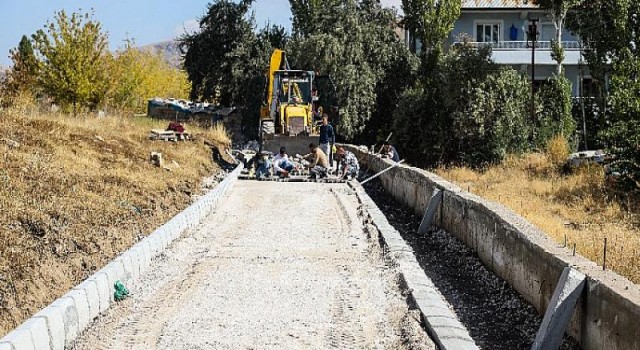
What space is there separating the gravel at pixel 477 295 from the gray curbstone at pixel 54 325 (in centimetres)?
368

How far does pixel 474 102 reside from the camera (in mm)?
31781

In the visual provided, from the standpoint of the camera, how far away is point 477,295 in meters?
9.41

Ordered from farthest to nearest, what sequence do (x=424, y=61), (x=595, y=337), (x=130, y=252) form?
1. (x=424, y=61)
2. (x=130, y=252)
3. (x=595, y=337)

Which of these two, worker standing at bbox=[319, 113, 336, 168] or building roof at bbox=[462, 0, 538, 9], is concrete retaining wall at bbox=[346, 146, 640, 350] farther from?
building roof at bbox=[462, 0, 538, 9]

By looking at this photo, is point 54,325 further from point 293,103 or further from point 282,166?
point 293,103

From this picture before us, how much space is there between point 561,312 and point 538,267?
1.25 metres

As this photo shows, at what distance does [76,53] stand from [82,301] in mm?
27481

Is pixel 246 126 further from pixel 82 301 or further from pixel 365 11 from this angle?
pixel 82 301

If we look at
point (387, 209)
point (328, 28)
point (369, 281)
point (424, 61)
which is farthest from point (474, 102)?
point (369, 281)

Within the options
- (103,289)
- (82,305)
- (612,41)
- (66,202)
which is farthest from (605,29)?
(82,305)

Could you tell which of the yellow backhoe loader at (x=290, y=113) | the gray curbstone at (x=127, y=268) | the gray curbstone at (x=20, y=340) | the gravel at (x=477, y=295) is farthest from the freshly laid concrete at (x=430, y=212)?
the yellow backhoe loader at (x=290, y=113)

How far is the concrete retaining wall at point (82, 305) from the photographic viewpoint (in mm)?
6203

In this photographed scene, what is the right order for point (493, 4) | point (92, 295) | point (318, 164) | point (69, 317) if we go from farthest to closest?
point (493, 4)
point (318, 164)
point (92, 295)
point (69, 317)

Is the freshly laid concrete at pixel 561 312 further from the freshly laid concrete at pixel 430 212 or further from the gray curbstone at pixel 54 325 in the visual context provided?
the freshly laid concrete at pixel 430 212
